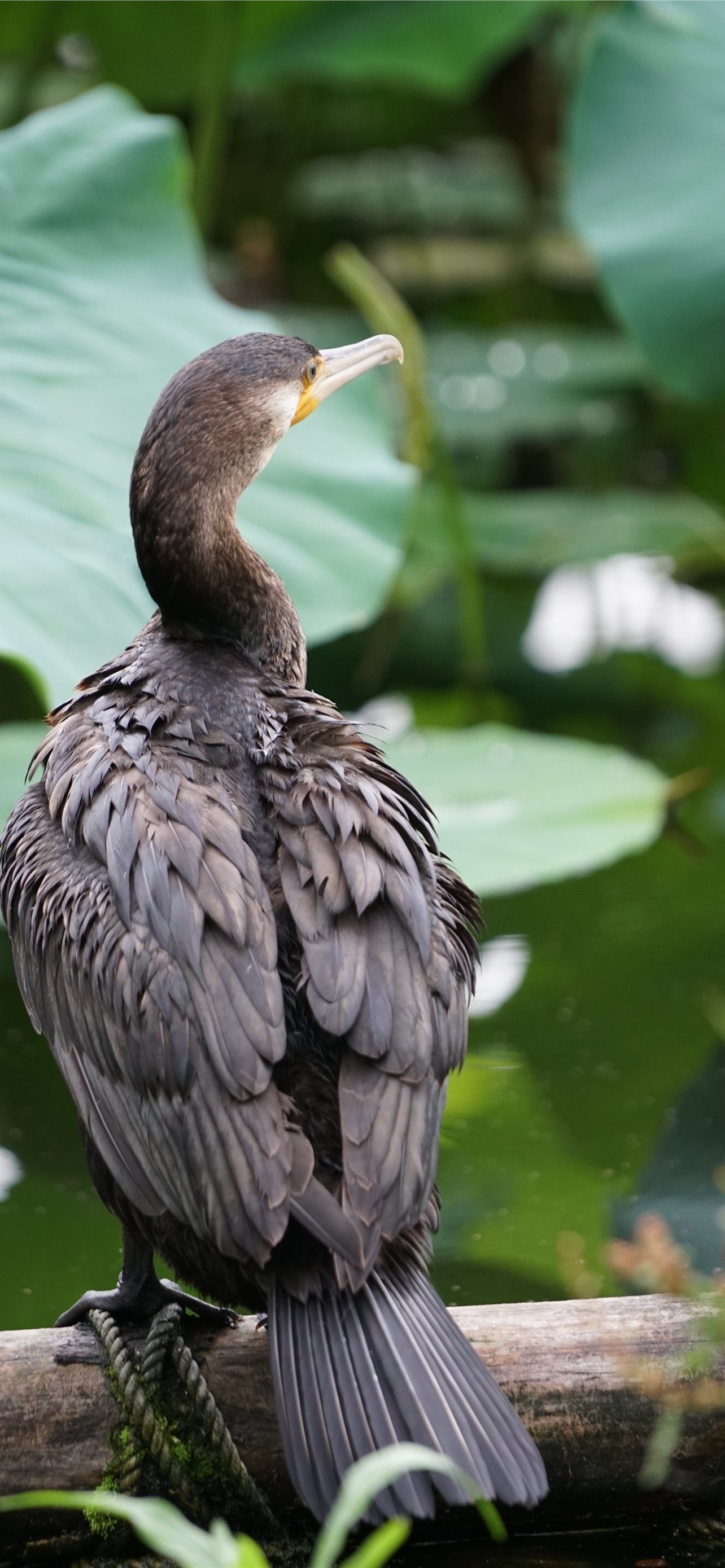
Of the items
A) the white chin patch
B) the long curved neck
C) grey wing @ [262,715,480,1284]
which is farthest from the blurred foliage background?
grey wing @ [262,715,480,1284]

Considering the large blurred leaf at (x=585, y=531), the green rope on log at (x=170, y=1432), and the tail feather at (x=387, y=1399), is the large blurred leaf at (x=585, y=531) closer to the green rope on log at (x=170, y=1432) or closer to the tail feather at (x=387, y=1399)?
the green rope on log at (x=170, y=1432)

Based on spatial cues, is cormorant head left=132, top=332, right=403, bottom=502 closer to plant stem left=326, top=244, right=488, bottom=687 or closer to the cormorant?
the cormorant

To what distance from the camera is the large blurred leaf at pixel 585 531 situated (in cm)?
533

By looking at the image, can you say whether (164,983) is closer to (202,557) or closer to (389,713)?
(202,557)

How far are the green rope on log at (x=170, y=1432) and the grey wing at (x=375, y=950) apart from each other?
278mm

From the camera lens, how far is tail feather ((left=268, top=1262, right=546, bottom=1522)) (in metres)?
1.38

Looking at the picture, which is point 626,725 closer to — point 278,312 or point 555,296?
point 278,312

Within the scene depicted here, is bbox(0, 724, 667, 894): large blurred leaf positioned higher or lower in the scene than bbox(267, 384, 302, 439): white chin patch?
lower

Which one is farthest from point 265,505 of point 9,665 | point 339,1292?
point 9,665

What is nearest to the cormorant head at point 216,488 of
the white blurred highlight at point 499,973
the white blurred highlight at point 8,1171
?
the white blurred highlight at point 8,1171

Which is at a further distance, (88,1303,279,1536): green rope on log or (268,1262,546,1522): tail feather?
(88,1303,279,1536): green rope on log

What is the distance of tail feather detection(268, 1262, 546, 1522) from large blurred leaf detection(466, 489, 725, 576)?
3.98m

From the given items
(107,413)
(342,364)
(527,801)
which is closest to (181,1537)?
(342,364)

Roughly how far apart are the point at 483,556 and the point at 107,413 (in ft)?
8.80
